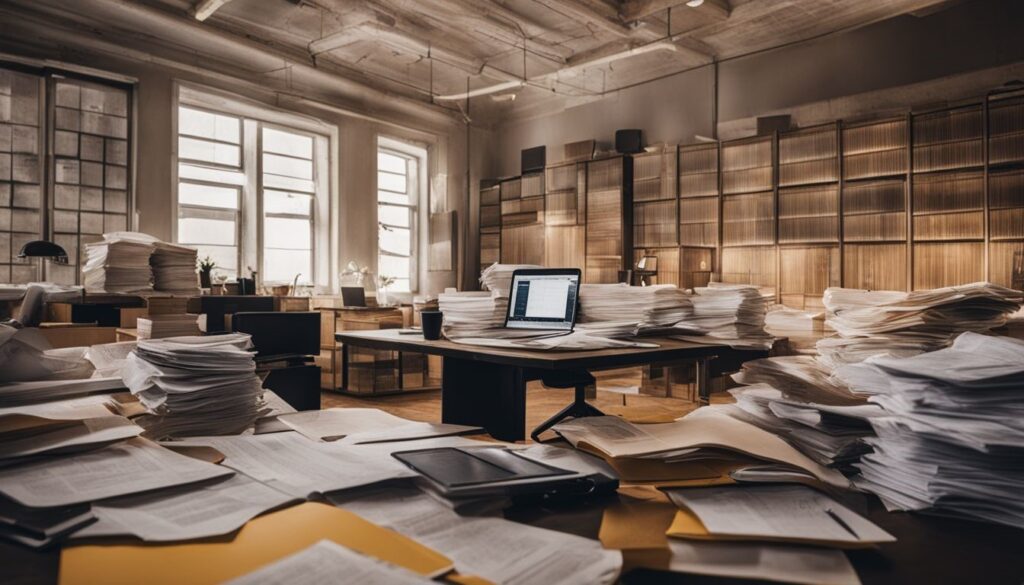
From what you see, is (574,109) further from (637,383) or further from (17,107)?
(17,107)

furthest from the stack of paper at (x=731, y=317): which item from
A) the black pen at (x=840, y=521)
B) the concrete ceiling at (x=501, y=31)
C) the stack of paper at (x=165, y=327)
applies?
the concrete ceiling at (x=501, y=31)

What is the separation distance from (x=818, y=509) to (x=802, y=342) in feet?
10.0

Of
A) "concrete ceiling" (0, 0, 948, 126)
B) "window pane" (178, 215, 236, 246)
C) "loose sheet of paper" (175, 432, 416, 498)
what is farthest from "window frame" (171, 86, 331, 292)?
"loose sheet of paper" (175, 432, 416, 498)

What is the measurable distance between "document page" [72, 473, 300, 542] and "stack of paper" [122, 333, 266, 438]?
17.1 inches

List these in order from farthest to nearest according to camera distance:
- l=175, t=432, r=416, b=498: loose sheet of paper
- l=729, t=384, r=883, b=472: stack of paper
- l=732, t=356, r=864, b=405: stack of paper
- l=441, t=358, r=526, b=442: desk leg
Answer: l=441, t=358, r=526, b=442: desk leg → l=732, t=356, r=864, b=405: stack of paper → l=729, t=384, r=883, b=472: stack of paper → l=175, t=432, r=416, b=498: loose sheet of paper

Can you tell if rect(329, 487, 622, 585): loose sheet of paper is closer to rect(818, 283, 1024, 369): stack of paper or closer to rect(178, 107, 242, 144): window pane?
rect(818, 283, 1024, 369): stack of paper

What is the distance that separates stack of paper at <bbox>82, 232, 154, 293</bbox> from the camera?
353 centimetres

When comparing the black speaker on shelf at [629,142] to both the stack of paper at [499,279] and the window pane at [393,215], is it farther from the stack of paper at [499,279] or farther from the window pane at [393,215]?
the stack of paper at [499,279]

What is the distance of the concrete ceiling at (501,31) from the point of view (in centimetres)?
641

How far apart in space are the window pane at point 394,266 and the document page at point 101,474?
8463 mm

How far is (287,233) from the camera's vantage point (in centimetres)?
831

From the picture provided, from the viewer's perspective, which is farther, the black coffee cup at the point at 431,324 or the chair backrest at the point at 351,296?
the chair backrest at the point at 351,296

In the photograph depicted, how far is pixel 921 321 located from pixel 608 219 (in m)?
6.65

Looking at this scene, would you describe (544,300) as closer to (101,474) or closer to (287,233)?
(101,474)
